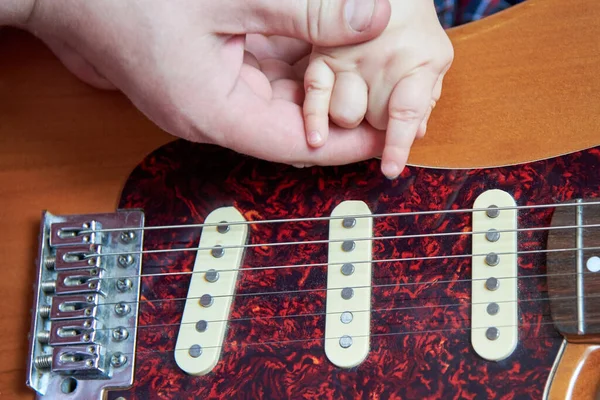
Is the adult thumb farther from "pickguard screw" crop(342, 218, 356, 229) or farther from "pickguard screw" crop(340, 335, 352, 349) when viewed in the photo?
"pickguard screw" crop(340, 335, 352, 349)

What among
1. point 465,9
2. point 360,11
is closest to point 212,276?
point 360,11

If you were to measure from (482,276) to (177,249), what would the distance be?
363 mm

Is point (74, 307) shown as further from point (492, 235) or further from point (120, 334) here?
point (492, 235)

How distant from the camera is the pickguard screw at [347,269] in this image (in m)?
0.81

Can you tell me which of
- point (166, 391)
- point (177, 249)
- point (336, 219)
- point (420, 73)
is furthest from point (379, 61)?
point (166, 391)

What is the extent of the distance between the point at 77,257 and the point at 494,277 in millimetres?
494

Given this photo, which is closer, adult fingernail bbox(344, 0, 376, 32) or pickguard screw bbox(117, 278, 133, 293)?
adult fingernail bbox(344, 0, 376, 32)

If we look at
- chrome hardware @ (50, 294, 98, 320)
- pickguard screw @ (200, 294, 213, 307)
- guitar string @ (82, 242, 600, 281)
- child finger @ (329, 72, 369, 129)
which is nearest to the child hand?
child finger @ (329, 72, 369, 129)

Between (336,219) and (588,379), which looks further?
(336,219)

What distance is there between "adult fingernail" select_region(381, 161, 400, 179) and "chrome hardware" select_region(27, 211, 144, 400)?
1.03 ft

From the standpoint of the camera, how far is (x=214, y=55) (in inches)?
30.1

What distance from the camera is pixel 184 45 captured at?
743 mm

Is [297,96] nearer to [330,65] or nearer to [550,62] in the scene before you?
[330,65]

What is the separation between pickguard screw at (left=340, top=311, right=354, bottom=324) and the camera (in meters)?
0.79
